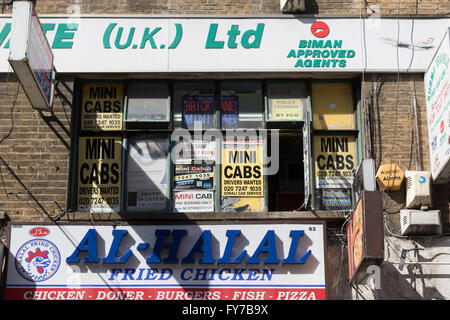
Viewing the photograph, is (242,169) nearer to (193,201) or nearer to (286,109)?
(193,201)

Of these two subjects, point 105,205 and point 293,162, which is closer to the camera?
point 105,205

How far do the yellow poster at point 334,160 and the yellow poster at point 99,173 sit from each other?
10.8ft

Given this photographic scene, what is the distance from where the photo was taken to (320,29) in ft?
40.5

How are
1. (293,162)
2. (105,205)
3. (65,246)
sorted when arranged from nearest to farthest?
(65,246) < (105,205) < (293,162)

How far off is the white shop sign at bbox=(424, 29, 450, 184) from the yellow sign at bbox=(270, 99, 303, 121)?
209 cm

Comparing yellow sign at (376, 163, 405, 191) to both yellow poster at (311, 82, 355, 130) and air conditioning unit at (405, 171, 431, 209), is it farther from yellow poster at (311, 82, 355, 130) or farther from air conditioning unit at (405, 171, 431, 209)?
yellow poster at (311, 82, 355, 130)

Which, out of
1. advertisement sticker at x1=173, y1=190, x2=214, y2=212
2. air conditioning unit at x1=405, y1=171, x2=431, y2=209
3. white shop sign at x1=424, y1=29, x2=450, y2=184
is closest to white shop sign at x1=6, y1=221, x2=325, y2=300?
advertisement sticker at x1=173, y1=190, x2=214, y2=212

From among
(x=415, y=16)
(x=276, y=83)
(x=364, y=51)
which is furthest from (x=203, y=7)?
(x=415, y=16)

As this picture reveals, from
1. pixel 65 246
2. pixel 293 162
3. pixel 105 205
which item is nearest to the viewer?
pixel 65 246

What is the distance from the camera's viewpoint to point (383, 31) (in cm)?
1230

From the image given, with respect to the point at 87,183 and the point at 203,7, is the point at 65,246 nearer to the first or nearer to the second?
the point at 87,183

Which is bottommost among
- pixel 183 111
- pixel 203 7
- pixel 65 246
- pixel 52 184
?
pixel 65 246

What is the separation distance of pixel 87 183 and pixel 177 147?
1.59 metres

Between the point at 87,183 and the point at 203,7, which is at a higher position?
the point at 203,7
